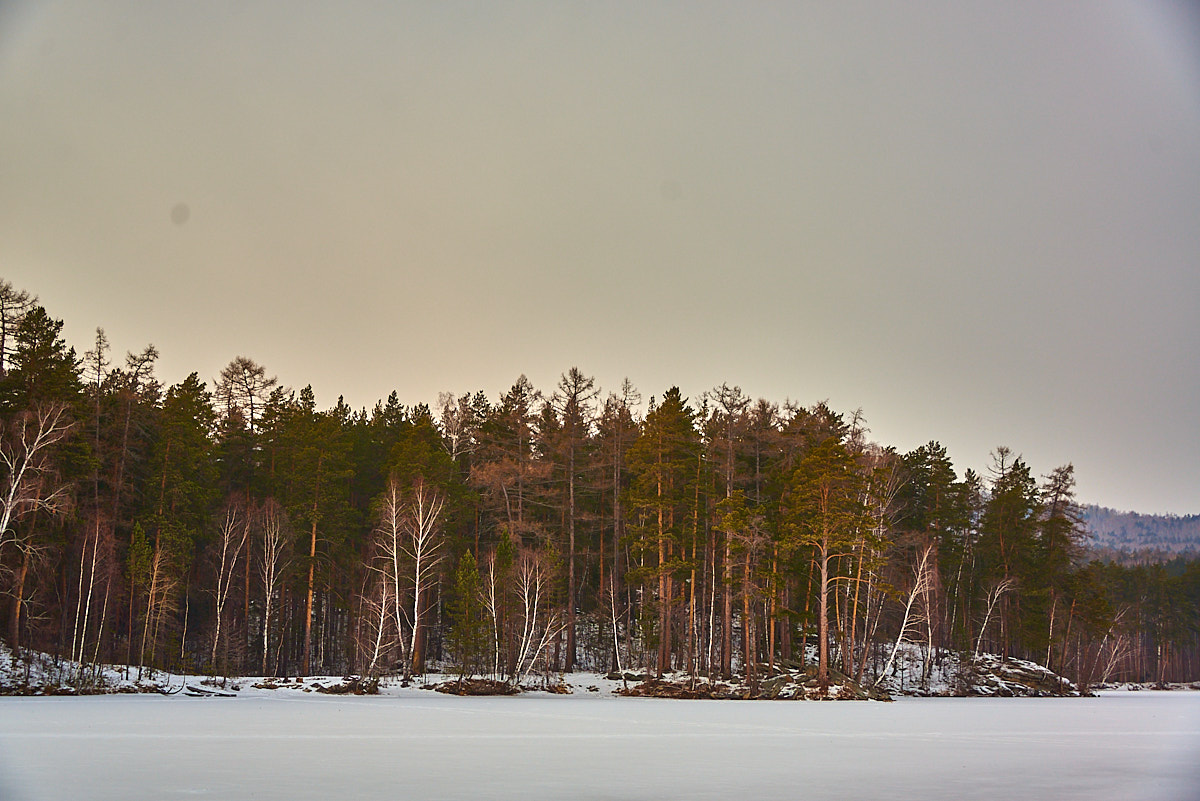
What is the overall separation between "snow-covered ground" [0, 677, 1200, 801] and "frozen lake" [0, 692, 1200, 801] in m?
0.06

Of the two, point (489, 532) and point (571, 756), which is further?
point (489, 532)

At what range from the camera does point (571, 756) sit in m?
18.6

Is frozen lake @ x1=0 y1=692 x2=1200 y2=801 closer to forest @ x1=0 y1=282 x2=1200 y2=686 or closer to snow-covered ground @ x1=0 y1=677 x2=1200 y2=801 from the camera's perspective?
snow-covered ground @ x1=0 y1=677 x2=1200 y2=801

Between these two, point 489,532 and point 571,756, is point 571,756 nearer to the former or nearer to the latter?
point 571,756

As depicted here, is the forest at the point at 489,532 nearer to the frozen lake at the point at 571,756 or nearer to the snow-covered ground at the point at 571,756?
the snow-covered ground at the point at 571,756

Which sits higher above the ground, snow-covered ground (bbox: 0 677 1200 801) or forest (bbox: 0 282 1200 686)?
forest (bbox: 0 282 1200 686)

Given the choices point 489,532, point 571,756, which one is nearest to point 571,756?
point 571,756

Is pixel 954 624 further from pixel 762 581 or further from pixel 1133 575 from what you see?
pixel 1133 575

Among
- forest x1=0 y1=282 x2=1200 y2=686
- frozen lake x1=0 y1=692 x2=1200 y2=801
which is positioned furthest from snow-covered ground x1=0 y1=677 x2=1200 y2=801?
forest x1=0 y1=282 x2=1200 y2=686

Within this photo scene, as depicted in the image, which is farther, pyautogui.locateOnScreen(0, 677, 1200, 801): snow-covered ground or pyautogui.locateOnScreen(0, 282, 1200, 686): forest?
pyautogui.locateOnScreen(0, 282, 1200, 686): forest

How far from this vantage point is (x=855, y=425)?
226ft

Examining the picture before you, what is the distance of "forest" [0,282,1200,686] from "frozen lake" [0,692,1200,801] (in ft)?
60.0

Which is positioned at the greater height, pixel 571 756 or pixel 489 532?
pixel 489 532

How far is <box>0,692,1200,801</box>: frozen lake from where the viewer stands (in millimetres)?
13602
